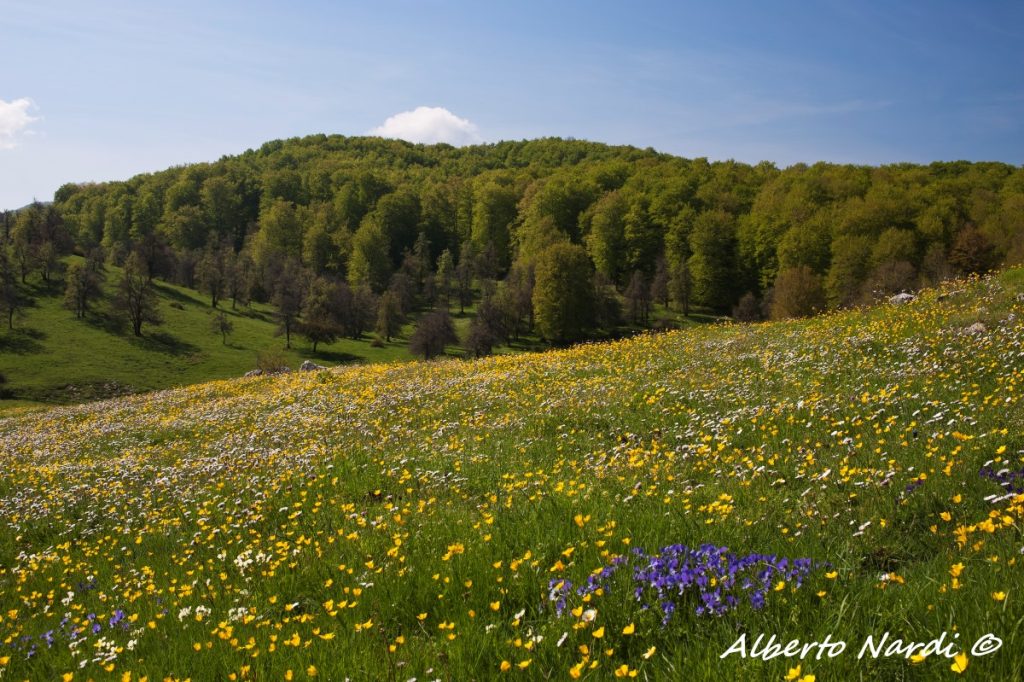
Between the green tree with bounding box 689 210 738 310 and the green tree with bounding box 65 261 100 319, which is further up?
the green tree with bounding box 689 210 738 310

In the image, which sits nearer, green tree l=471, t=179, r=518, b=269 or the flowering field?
the flowering field

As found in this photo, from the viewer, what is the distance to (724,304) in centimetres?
9512

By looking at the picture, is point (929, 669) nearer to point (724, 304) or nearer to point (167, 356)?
point (167, 356)

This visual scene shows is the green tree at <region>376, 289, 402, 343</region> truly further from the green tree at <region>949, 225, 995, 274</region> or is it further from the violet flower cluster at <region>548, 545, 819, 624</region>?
the violet flower cluster at <region>548, 545, 819, 624</region>

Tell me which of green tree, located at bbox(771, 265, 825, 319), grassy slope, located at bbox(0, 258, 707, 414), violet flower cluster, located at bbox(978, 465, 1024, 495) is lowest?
grassy slope, located at bbox(0, 258, 707, 414)

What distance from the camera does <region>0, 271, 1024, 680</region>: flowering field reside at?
371 cm

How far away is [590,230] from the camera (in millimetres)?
124562

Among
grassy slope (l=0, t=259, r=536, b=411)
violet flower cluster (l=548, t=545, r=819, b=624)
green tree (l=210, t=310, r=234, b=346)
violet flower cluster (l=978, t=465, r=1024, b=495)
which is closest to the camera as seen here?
violet flower cluster (l=548, t=545, r=819, b=624)

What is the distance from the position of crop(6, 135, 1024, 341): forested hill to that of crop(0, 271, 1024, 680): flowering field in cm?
→ 3710

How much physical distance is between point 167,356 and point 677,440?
82.0m

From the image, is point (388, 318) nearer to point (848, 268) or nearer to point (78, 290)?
point (78, 290)

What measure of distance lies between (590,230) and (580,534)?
402ft

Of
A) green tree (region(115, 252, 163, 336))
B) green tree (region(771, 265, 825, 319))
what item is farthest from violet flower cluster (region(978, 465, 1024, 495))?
green tree (region(115, 252, 163, 336))

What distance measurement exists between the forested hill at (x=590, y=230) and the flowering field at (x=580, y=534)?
1461 inches
